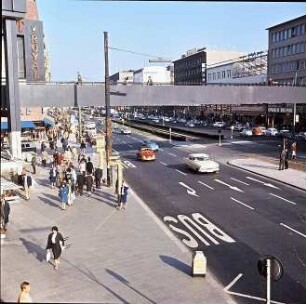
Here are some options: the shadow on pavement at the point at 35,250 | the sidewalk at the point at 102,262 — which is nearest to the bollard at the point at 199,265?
the sidewalk at the point at 102,262

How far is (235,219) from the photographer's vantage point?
722 inches

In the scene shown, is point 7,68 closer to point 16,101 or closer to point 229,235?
point 16,101

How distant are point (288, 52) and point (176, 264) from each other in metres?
73.7

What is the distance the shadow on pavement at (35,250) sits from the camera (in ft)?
42.4

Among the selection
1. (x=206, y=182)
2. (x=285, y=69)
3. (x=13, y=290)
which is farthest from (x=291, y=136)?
(x=13, y=290)

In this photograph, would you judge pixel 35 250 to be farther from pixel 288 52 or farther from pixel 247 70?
pixel 247 70

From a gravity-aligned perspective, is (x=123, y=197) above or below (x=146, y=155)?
above

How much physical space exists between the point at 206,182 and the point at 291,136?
34928mm

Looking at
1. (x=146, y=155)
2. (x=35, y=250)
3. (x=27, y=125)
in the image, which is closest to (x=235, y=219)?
(x=35, y=250)

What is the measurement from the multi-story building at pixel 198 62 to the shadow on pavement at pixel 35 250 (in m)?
117

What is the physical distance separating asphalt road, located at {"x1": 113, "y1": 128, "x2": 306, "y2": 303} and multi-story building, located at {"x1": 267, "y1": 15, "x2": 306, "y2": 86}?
47047 millimetres

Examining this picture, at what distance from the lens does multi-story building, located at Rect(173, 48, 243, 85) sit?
135 meters

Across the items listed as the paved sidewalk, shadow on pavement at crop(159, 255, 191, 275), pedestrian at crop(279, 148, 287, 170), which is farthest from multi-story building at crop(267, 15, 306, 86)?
shadow on pavement at crop(159, 255, 191, 275)

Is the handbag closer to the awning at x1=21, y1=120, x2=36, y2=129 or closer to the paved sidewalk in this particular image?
the paved sidewalk
